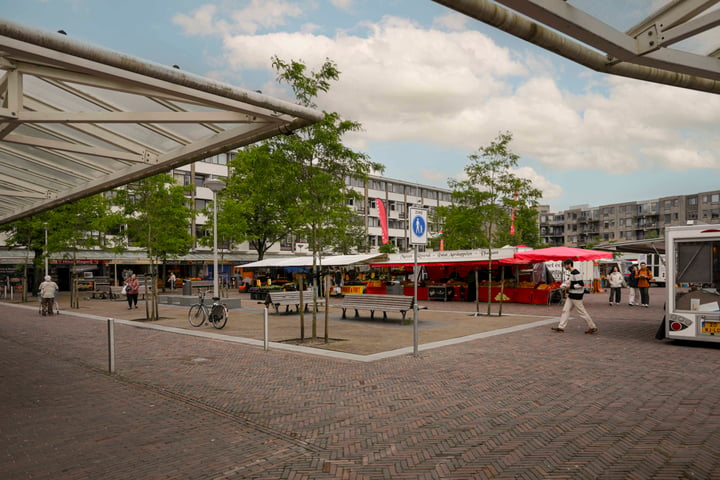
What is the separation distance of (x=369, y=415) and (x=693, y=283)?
825 cm

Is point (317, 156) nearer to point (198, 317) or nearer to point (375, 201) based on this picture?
point (198, 317)

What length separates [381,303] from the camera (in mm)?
15445

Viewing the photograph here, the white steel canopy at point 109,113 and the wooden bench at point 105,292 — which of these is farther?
the wooden bench at point 105,292

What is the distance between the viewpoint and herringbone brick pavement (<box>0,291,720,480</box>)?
436 cm

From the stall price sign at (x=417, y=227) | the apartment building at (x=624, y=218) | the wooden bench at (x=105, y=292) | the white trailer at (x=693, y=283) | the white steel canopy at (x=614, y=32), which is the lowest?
the wooden bench at (x=105, y=292)

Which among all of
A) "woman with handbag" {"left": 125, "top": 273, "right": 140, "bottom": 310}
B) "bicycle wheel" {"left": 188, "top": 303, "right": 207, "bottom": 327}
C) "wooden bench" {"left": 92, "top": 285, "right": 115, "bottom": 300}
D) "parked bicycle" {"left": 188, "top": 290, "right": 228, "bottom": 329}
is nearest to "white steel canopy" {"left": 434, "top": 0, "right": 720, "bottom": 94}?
"parked bicycle" {"left": 188, "top": 290, "right": 228, "bottom": 329}

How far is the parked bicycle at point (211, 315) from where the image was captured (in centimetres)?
1434

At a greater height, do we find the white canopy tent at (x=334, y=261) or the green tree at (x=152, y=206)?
the green tree at (x=152, y=206)

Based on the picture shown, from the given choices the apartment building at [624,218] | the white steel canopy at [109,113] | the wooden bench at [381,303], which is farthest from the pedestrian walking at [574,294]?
the apartment building at [624,218]

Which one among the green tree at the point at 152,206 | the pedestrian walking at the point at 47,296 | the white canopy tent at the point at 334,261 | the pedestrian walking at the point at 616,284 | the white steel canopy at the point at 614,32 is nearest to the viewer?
the white steel canopy at the point at 614,32

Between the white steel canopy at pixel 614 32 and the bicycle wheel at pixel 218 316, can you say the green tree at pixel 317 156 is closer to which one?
the bicycle wheel at pixel 218 316

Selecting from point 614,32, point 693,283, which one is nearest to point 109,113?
point 614,32

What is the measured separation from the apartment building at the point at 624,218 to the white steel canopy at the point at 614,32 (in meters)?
93.2

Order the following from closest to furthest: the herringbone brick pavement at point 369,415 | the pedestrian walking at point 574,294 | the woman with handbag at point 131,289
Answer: the herringbone brick pavement at point 369,415
the pedestrian walking at point 574,294
the woman with handbag at point 131,289
